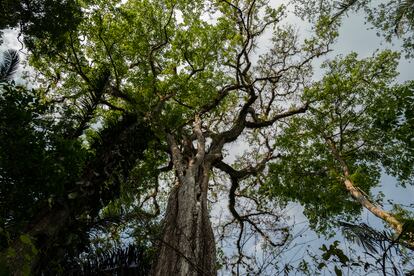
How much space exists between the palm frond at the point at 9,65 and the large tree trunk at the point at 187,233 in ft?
12.6

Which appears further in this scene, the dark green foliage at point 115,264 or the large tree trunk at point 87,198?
the dark green foliage at point 115,264

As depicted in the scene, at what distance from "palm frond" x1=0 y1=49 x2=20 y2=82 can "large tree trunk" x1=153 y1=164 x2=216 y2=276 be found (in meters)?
3.84

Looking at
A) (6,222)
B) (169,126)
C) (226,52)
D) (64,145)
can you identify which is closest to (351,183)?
(169,126)

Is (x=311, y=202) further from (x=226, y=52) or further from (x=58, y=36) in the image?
(x=58, y=36)

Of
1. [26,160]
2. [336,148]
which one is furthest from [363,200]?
[26,160]

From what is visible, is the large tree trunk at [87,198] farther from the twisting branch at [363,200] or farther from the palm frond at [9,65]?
the twisting branch at [363,200]

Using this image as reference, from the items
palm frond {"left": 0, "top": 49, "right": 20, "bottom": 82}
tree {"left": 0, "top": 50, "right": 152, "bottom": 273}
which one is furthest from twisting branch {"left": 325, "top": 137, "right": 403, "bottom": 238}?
palm frond {"left": 0, "top": 49, "right": 20, "bottom": 82}

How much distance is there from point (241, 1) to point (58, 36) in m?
8.21

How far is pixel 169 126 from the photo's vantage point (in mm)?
9695

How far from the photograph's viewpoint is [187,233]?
17.4 feet

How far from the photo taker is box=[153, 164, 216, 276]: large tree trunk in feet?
14.7

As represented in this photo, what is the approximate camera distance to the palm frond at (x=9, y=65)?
5301 mm

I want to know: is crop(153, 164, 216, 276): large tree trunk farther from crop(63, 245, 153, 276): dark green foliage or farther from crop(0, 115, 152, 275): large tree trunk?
crop(0, 115, 152, 275): large tree trunk

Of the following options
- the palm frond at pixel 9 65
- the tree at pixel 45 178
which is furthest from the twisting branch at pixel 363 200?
the palm frond at pixel 9 65
